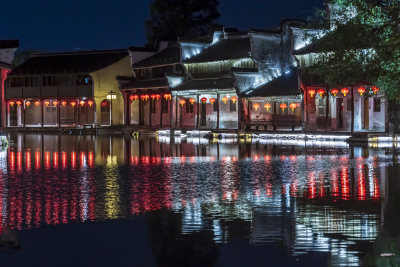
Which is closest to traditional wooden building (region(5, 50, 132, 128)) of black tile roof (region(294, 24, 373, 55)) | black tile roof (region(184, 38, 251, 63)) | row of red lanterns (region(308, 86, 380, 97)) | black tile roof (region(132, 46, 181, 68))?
black tile roof (region(132, 46, 181, 68))

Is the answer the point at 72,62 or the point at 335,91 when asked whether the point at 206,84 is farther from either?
the point at 72,62

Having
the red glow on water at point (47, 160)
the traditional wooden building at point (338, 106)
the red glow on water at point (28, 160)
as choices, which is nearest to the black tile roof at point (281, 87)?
the traditional wooden building at point (338, 106)

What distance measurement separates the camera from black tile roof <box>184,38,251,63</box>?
56562 mm

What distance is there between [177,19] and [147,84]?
24588 millimetres

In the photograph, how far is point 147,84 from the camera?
65.7 m

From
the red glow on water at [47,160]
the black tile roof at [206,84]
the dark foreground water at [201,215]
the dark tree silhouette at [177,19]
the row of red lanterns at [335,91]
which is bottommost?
the dark foreground water at [201,215]

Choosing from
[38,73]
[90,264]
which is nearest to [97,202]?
[90,264]

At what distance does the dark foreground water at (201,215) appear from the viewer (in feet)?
32.3

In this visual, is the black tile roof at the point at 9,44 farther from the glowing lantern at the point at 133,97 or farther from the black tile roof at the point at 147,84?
the glowing lantern at the point at 133,97

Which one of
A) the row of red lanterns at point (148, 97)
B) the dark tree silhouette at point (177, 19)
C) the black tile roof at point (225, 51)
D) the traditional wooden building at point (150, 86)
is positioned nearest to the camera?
the black tile roof at point (225, 51)

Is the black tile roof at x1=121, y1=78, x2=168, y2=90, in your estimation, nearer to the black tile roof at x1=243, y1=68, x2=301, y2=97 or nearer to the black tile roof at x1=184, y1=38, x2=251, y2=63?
the black tile roof at x1=184, y1=38, x2=251, y2=63

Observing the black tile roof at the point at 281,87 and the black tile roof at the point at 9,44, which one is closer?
the black tile roof at the point at 281,87

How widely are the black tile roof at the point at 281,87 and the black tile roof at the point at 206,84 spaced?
2.01 metres

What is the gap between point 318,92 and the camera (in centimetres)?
4691
